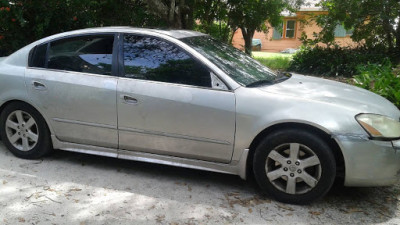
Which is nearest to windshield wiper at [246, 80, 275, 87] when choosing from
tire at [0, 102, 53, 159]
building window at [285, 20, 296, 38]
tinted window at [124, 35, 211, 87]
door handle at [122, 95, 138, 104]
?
tinted window at [124, 35, 211, 87]

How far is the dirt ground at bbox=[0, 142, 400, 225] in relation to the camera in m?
3.41

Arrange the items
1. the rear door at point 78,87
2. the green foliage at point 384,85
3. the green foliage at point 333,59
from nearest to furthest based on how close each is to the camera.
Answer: the rear door at point 78,87, the green foliage at point 384,85, the green foliage at point 333,59

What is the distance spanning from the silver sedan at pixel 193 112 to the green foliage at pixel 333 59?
654 centimetres

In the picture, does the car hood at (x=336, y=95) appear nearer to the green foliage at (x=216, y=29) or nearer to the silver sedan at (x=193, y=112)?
the silver sedan at (x=193, y=112)

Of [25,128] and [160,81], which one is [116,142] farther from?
[25,128]

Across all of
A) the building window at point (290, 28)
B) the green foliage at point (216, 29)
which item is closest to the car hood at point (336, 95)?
the green foliage at point (216, 29)

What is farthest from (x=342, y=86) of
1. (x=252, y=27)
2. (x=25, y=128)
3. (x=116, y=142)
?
(x=252, y=27)

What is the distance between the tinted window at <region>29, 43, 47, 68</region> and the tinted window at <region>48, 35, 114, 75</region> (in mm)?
74

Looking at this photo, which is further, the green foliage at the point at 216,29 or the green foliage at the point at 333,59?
the green foliage at the point at 216,29

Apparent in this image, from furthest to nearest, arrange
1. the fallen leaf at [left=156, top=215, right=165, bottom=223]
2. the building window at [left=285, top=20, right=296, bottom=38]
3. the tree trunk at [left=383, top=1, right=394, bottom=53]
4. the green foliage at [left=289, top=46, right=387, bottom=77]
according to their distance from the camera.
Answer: the building window at [left=285, top=20, right=296, bottom=38], the green foliage at [left=289, top=46, right=387, bottom=77], the tree trunk at [left=383, top=1, right=394, bottom=53], the fallen leaf at [left=156, top=215, right=165, bottom=223]

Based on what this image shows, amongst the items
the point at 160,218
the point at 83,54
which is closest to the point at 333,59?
the point at 83,54

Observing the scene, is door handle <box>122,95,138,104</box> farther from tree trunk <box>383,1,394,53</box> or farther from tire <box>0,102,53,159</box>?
tree trunk <box>383,1,394,53</box>

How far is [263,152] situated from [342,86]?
1392 mm

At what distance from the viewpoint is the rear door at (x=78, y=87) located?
164 inches
